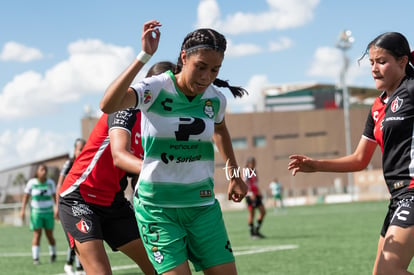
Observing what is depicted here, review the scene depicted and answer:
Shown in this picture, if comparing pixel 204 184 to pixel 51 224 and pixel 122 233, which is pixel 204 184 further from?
pixel 51 224

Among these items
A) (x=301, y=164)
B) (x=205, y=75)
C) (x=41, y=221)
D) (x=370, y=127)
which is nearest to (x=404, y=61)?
(x=370, y=127)

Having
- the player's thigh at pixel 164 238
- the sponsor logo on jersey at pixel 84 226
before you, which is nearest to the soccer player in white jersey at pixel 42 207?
the sponsor logo on jersey at pixel 84 226

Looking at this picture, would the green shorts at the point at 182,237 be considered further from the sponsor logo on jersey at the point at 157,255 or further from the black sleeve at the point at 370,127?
the black sleeve at the point at 370,127

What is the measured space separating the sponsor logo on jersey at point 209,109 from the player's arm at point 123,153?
0.60m

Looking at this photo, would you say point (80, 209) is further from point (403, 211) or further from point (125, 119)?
point (403, 211)

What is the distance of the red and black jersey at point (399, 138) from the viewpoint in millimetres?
5664

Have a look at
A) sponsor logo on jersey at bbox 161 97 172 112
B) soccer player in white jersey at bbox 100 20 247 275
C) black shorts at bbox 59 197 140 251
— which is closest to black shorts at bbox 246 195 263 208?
black shorts at bbox 59 197 140 251

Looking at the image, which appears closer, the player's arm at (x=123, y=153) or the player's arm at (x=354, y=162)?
the player's arm at (x=123, y=153)

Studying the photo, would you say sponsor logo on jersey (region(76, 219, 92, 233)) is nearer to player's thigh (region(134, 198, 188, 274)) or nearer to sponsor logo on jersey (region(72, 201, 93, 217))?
sponsor logo on jersey (region(72, 201, 93, 217))

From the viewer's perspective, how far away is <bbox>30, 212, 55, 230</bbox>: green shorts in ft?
55.0

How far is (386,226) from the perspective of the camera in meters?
5.86

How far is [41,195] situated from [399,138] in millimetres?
13034

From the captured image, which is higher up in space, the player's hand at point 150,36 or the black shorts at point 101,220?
the player's hand at point 150,36

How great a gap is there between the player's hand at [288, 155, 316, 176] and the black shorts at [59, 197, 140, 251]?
1.67m
